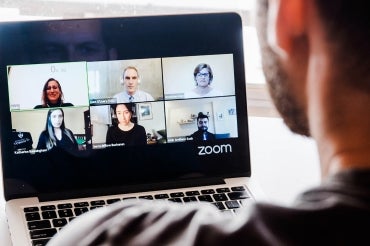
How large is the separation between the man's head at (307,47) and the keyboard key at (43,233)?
397 mm

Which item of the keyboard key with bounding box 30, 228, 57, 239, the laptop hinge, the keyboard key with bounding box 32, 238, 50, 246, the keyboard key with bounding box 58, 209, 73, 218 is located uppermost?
the laptop hinge

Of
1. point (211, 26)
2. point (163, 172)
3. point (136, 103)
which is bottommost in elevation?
point (163, 172)

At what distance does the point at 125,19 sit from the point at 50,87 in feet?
0.49

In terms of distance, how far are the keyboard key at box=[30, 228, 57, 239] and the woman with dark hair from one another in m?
0.19

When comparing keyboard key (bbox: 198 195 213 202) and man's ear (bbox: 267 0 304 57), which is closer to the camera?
man's ear (bbox: 267 0 304 57)

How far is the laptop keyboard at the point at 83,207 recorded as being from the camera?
86 cm

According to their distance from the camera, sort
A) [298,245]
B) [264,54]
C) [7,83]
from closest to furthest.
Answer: [298,245]
[264,54]
[7,83]

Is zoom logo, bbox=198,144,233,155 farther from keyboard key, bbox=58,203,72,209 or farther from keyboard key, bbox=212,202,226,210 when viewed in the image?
keyboard key, bbox=58,203,72,209

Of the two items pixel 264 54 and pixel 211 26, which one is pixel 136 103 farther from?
pixel 264 54

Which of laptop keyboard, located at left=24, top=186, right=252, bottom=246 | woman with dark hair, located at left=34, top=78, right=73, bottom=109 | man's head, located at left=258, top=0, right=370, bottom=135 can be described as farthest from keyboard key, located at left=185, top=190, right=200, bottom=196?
man's head, located at left=258, top=0, right=370, bottom=135

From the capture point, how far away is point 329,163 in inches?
20.2

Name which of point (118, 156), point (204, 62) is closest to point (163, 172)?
point (118, 156)

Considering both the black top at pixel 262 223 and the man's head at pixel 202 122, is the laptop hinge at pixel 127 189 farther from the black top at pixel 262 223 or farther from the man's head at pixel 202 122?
the black top at pixel 262 223

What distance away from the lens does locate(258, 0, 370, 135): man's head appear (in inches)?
19.0
